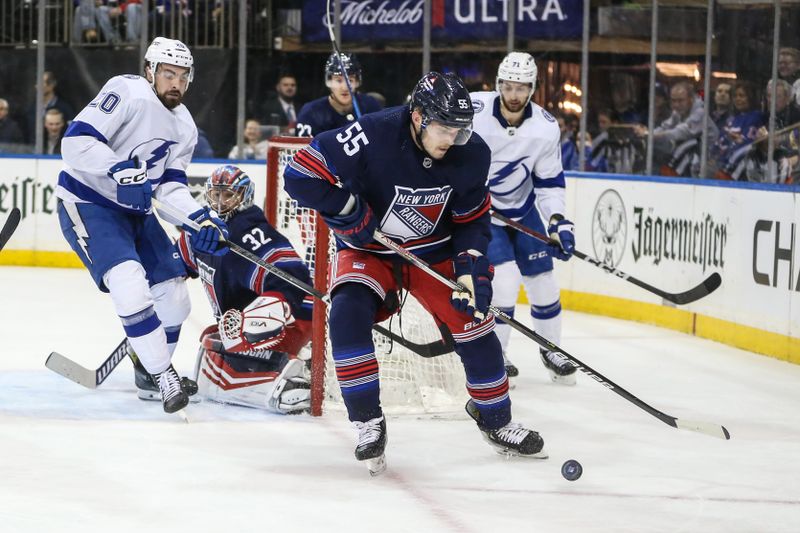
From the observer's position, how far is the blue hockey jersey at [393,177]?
3566 millimetres

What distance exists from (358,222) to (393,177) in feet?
0.53

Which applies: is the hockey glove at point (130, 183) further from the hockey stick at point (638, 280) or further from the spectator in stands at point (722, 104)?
the spectator in stands at point (722, 104)

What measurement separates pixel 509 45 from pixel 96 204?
183 inches

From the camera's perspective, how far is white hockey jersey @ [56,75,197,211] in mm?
4105

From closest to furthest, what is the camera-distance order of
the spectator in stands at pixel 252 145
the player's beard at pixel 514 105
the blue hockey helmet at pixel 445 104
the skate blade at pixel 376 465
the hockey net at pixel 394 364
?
the blue hockey helmet at pixel 445 104, the skate blade at pixel 376 465, the hockey net at pixel 394 364, the player's beard at pixel 514 105, the spectator in stands at pixel 252 145

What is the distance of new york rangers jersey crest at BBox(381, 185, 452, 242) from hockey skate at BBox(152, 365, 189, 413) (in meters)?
0.88

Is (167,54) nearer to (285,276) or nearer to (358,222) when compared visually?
(285,276)

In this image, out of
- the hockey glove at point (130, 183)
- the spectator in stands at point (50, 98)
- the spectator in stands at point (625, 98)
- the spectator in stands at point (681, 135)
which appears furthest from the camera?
the spectator in stands at point (50, 98)

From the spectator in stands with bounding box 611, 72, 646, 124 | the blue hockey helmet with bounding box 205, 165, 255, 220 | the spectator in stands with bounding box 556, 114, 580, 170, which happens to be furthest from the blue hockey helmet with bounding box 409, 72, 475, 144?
the spectator in stands with bounding box 556, 114, 580, 170

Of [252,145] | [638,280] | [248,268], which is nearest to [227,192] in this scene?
[248,268]

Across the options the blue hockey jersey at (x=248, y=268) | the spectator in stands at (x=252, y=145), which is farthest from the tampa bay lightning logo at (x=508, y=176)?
the spectator in stands at (x=252, y=145)

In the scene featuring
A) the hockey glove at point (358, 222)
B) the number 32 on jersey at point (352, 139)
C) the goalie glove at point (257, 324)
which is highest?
the number 32 on jersey at point (352, 139)

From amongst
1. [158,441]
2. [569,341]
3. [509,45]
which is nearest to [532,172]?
[569,341]

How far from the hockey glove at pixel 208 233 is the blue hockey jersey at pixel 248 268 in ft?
0.78
